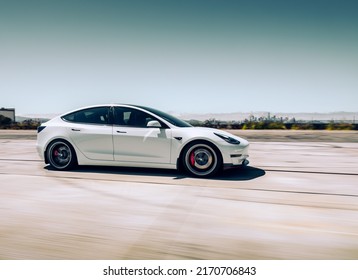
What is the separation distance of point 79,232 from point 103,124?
12.5 feet

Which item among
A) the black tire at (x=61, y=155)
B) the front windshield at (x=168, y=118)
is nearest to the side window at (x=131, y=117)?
the front windshield at (x=168, y=118)

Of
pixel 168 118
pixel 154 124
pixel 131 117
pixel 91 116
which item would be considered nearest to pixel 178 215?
pixel 154 124

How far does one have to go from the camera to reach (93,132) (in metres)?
6.97

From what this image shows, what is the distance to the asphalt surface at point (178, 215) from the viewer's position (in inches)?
120

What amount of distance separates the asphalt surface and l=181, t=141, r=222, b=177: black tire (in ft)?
0.85

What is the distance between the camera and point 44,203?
4629 mm

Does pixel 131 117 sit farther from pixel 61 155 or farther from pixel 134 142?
pixel 61 155

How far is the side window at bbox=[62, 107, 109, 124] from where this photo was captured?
7.09 metres

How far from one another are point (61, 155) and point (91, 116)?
111 cm

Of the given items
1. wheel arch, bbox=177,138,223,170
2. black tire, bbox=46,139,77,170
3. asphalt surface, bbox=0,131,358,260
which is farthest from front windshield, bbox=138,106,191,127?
black tire, bbox=46,139,77,170

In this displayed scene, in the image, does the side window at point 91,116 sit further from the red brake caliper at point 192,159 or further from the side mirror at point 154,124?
the red brake caliper at point 192,159

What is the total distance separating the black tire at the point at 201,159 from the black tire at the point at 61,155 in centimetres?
248
